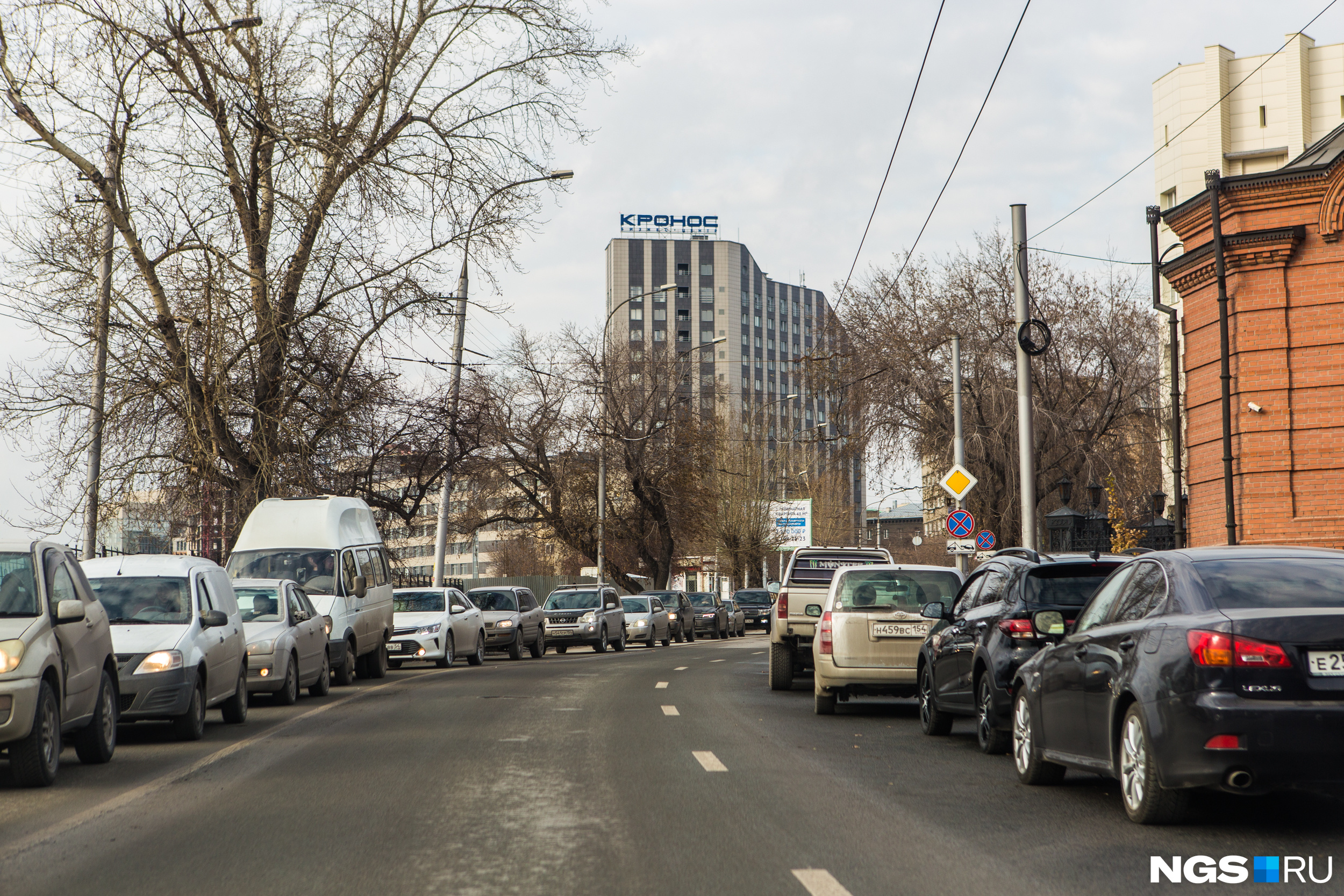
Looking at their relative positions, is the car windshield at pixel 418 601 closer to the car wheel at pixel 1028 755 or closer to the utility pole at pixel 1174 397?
the utility pole at pixel 1174 397

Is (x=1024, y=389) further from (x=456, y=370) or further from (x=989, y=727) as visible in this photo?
(x=456, y=370)

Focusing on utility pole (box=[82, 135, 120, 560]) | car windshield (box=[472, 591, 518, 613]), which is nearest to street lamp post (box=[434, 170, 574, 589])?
car windshield (box=[472, 591, 518, 613])

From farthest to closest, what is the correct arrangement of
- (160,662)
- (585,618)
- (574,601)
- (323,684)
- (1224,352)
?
1. (574,601)
2. (585,618)
3. (1224,352)
4. (323,684)
5. (160,662)

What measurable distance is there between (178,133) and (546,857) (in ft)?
72.7

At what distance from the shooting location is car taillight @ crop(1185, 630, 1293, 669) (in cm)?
682

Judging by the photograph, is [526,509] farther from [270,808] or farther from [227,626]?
[270,808]

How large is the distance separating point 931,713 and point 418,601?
54.4 ft

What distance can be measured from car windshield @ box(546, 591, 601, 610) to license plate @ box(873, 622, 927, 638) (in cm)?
2284

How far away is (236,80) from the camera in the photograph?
25562 millimetres

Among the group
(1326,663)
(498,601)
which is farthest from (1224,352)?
(1326,663)

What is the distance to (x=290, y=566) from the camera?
868 inches

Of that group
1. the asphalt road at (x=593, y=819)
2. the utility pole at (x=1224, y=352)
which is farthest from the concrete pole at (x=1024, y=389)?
the asphalt road at (x=593, y=819)

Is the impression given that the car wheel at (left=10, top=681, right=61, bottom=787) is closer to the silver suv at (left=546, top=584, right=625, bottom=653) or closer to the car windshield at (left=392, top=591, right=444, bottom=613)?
the car windshield at (left=392, top=591, right=444, bottom=613)

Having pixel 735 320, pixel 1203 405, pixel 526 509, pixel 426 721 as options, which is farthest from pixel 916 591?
pixel 735 320
